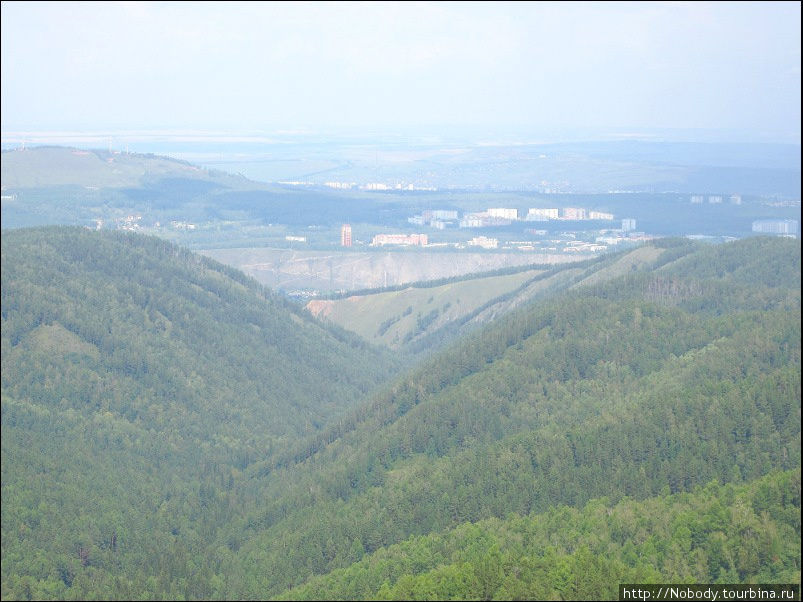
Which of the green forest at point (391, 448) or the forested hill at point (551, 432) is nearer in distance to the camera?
the green forest at point (391, 448)

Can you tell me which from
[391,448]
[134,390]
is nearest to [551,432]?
[391,448]

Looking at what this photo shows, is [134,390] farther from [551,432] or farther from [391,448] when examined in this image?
[551,432]

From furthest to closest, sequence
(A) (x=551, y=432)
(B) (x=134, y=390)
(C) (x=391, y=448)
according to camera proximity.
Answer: (B) (x=134, y=390)
(C) (x=391, y=448)
(A) (x=551, y=432)

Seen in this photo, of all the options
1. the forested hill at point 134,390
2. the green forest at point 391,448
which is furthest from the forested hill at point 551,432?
the forested hill at point 134,390

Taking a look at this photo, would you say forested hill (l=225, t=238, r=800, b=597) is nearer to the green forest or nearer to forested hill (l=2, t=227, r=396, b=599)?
the green forest

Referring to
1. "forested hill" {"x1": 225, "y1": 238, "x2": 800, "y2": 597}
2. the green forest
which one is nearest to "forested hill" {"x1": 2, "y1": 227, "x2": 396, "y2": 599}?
the green forest

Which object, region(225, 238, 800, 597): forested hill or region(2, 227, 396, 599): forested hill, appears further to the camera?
region(225, 238, 800, 597): forested hill

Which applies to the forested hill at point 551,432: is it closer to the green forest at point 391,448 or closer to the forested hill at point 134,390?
the green forest at point 391,448
